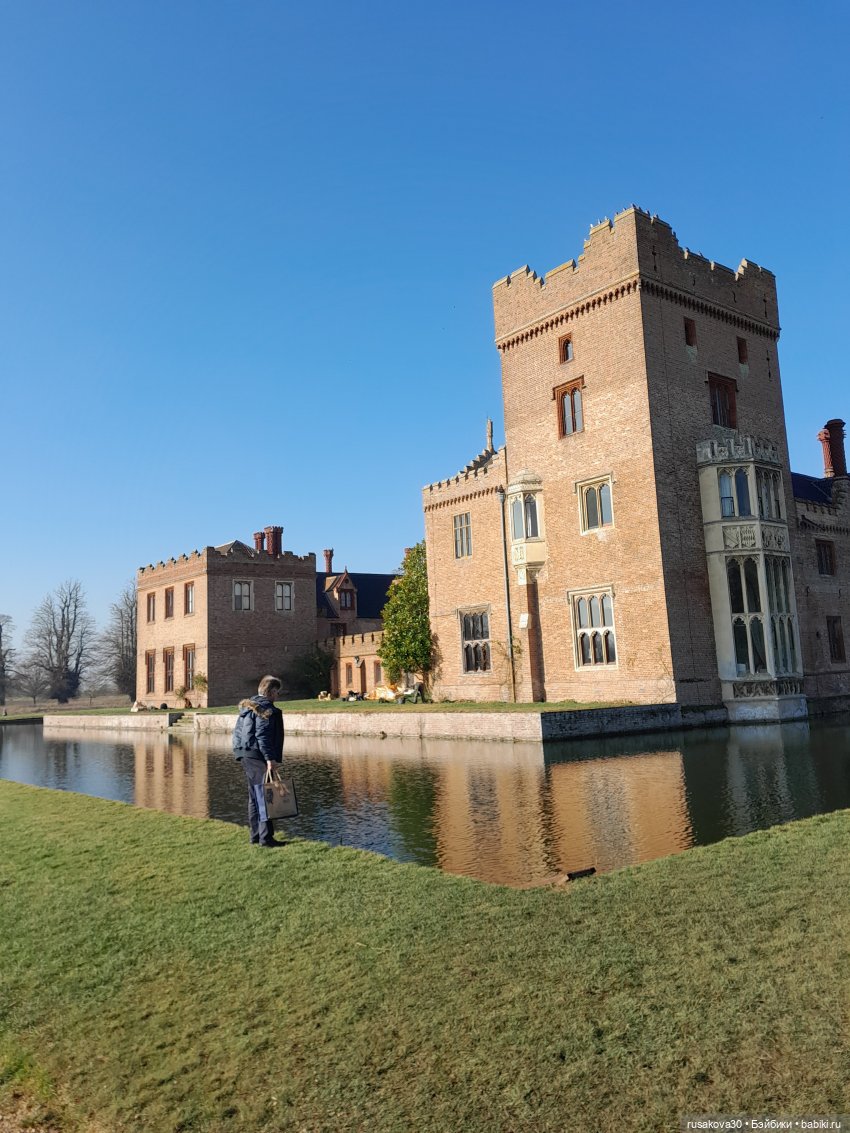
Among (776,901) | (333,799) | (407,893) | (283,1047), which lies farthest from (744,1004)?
(333,799)

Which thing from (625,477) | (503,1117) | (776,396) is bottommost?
(503,1117)

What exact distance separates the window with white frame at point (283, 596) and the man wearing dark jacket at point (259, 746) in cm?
3952

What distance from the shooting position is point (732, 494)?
26281 millimetres

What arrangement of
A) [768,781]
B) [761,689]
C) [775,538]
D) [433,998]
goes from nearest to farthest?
[433,998]
[768,781]
[761,689]
[775,538]

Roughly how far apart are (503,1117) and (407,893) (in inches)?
126

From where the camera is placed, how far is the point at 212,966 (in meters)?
5.24

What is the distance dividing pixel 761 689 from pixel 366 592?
120 ft

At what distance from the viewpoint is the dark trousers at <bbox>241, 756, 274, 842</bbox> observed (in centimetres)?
864

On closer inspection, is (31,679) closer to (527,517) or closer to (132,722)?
(132,722)

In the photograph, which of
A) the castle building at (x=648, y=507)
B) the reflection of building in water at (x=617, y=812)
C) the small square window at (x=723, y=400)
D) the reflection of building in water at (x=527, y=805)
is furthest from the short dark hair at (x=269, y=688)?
the small square window at (x=723, y=400)

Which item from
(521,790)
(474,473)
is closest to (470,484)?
(474,473)

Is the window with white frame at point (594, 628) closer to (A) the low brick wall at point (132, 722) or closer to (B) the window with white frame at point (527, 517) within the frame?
(B) the window with white frame at point (527, 517)

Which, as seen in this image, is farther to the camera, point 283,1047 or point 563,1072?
point 283,1047

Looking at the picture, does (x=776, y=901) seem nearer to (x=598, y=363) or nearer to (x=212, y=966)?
(x=212, y=966)
